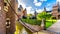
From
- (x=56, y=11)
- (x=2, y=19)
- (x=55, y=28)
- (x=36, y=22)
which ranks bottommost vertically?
(x=55, y=28)

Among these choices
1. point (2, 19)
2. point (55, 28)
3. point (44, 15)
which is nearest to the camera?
point (2, 19)

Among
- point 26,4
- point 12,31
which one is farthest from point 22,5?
point 12,31

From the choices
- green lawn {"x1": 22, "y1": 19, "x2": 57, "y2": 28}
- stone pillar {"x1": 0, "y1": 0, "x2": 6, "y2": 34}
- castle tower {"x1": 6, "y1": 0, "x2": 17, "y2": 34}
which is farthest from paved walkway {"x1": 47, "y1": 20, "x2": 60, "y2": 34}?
stone pillar {"x1": 0, "y1": 0, "x2": 6, "y2": 34}

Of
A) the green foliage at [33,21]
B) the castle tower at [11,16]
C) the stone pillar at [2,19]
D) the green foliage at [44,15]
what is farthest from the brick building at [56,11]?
the stone pillar at [2,19]

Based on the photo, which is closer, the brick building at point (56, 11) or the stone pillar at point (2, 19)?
the stone pillar at point (2, 19)

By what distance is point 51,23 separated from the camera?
3.60 meters

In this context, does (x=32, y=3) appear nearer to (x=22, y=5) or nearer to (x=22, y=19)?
(x=22, y=5)

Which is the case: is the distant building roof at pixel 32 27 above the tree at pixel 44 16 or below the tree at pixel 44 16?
below

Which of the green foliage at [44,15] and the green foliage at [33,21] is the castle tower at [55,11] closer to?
the green foliage at [44,15]

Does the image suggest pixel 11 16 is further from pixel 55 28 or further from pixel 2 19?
pixel 55 28

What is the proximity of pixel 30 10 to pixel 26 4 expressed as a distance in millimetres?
193

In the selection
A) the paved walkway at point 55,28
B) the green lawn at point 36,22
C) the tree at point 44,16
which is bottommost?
the paved walkway at point 55,28

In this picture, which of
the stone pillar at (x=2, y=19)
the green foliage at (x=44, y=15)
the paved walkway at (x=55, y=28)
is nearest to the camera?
the stone pillar at (x=2, y=19)

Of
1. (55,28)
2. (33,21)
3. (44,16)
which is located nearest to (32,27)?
(33,21)
